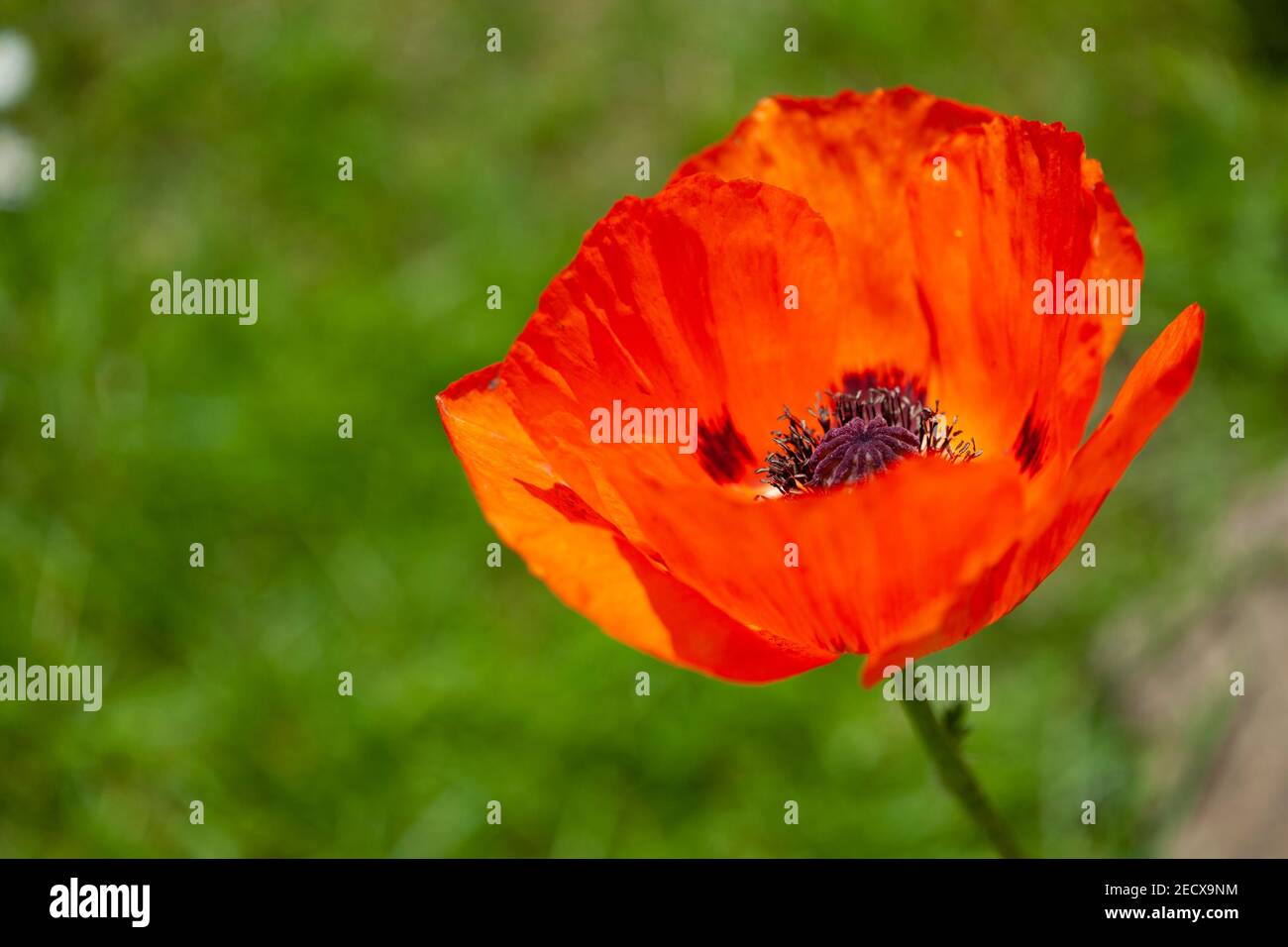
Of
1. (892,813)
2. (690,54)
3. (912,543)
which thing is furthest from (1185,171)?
(912,543)

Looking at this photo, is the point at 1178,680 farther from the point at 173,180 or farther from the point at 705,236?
the point at 173,180

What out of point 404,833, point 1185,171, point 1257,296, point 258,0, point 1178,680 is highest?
point 258,0
